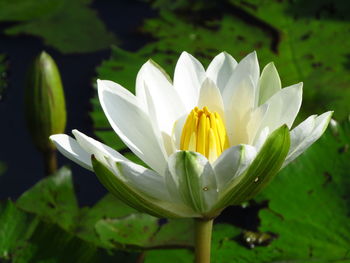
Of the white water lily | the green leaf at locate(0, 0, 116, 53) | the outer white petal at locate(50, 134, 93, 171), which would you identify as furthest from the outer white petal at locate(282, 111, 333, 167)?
the green leaf at locate(0, 0, 116, 53)

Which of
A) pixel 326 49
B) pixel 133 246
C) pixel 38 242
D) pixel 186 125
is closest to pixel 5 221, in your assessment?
pixel 38 242

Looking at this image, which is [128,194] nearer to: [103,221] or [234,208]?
[103,221]

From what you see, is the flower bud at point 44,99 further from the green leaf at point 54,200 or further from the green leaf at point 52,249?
the green leaf at point 52,249

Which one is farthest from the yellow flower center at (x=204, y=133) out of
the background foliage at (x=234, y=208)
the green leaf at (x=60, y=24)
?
the green leaf at (x=60, y=24)

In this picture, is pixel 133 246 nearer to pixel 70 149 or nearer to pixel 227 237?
pixel 227 237

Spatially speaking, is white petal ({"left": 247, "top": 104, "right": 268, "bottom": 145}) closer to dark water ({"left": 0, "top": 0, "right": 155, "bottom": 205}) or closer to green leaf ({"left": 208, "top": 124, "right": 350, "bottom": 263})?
green leaf ({"left": 208, "top": 124, "right": 350, "bottom": 263})
